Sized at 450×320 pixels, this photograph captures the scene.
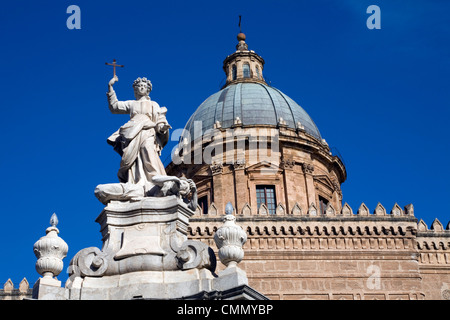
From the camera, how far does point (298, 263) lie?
35.5 meters

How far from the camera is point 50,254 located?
34.9 feet

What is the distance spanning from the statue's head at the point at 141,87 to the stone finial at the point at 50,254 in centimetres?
317

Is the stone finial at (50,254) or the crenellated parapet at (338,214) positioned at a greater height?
the crenellated parapet at (338,214)

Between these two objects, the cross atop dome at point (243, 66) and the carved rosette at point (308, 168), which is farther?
the cross atop dome at point (243, 66)

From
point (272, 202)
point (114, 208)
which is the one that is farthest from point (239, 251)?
point (272, 202)

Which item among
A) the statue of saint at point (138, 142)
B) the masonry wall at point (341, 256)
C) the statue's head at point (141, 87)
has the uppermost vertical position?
the masonry wall at point (341, 256)

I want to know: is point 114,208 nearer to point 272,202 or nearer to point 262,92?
point 272,202

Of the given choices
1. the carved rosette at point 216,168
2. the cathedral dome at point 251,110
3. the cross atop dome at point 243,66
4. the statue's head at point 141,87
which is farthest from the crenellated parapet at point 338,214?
the statue's head at point 141,87

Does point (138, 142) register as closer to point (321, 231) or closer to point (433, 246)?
point (321, 231)

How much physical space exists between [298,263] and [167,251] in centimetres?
2514

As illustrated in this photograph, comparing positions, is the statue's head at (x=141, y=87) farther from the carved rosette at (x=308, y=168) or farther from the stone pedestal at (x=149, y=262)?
the carved rosette at (x=308, y=168)

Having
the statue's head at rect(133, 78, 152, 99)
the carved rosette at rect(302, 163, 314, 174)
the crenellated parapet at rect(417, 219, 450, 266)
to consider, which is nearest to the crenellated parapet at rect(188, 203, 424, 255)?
the crenellated parapet at rect(417, 219, 450, 266)

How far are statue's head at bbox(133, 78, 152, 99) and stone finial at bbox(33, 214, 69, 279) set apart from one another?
3165mm

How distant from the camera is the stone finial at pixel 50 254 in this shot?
34.6ft
